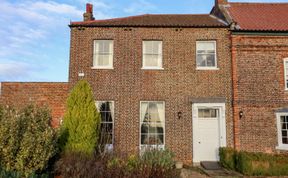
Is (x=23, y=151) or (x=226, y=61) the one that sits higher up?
(x=226, y=61)

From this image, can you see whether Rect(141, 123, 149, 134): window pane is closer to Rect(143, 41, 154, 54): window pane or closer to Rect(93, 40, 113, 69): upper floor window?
Rect(93, 40, 113, 69): upper floor window

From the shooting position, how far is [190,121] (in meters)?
14.6

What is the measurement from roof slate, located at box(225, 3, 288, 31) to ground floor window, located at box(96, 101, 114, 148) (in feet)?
26.8

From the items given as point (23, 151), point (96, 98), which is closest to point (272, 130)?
point (96, 98)

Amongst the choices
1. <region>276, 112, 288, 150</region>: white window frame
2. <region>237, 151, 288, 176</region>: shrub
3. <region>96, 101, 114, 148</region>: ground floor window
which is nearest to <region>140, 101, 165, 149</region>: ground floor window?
<region>96, 101, 114, 148</region>: ground floor window

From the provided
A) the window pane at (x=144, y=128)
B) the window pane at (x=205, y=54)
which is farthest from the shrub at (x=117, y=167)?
the window pane at (x=205, y=54)

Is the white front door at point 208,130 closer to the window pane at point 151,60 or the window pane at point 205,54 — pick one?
the window pane at point 205,54

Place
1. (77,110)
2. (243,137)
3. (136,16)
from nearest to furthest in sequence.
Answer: (77,110) → (243,137) → (136,16)

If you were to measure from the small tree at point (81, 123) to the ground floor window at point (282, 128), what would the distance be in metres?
9.08

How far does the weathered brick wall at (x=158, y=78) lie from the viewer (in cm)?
1448

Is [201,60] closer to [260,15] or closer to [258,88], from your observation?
[258,88]

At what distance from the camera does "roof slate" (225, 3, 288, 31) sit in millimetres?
15500

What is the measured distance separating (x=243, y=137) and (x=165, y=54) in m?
5.81

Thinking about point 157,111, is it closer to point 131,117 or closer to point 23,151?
point 131,117
